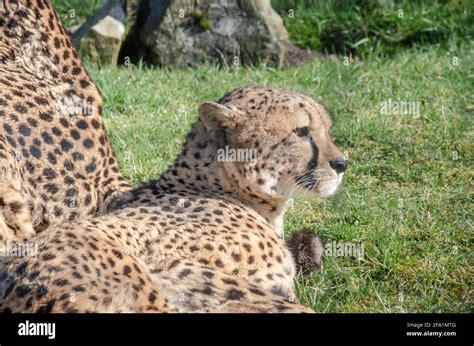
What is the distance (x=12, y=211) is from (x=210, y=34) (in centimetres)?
406

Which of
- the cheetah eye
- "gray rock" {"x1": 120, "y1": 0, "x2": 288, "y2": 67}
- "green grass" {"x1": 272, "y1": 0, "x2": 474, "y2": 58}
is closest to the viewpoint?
the cheetah eye

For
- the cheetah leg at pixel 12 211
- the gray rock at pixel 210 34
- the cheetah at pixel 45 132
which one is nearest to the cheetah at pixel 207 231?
the cheetah at pixel 45 132

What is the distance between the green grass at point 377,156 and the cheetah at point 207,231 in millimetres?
404

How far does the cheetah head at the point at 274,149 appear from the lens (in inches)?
195

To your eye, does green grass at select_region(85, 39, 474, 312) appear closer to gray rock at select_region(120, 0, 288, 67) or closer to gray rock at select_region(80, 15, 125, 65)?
gray rock at select_region(120, 0, 288, 67)

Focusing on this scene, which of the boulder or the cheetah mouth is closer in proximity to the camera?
the cheetah mouth

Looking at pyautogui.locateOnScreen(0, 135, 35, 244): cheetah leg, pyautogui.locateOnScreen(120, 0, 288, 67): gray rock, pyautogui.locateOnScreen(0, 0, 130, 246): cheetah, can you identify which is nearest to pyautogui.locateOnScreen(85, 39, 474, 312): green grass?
pyautogui.locateOnScreen(120, 0, 288, 67): gray rock

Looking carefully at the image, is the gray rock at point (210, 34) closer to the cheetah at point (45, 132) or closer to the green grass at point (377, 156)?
the green grass at point (377, 156)

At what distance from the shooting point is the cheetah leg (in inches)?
185

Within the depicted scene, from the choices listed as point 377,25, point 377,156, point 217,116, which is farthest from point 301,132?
point 377,25

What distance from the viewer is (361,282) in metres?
5.00
